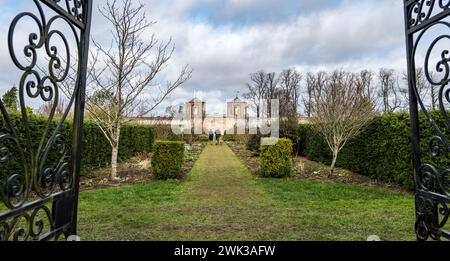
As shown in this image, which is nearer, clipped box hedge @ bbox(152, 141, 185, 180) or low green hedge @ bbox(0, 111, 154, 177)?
low green hedge @ bbox(0, 111, 154, 177)

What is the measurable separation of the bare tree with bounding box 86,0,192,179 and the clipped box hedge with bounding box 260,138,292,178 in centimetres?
342

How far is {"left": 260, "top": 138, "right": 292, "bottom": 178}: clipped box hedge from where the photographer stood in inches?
323

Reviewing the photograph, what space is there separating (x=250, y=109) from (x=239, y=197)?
896 inches

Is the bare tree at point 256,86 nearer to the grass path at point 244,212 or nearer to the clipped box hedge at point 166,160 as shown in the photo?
the clipped box hedge at point 166,160

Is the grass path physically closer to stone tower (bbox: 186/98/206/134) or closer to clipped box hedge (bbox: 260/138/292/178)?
clipped box hedge (bbox: 260/138/292/178)

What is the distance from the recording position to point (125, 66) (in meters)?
7.66

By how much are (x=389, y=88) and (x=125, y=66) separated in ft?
90.3

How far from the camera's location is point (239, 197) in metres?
5.82

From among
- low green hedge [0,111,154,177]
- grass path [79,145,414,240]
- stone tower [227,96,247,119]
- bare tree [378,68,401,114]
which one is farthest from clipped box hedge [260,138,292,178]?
bare tree [378,68,401,114]

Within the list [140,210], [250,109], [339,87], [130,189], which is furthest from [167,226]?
[250,109]

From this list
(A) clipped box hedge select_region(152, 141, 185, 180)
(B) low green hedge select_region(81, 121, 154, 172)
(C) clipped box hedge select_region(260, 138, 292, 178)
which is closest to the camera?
(A) clipped box hedge select_region(152, 141, 185, 180)

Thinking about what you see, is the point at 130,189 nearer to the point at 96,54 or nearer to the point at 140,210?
the point at 140,210

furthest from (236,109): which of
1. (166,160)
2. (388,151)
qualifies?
(388,151)

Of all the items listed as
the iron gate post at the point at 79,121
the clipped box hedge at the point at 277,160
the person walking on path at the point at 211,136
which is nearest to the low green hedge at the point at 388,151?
the clipped box hedge at the point at 277,160
